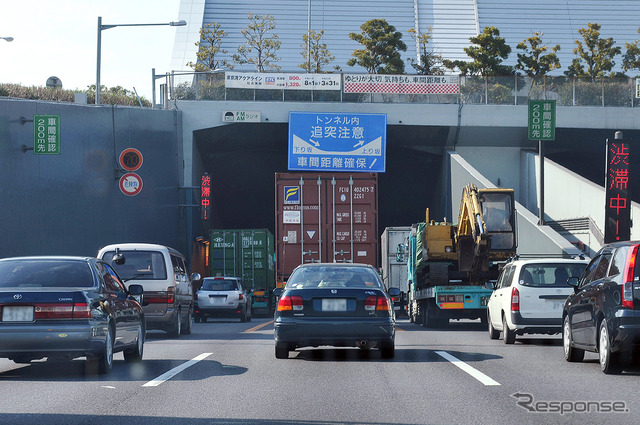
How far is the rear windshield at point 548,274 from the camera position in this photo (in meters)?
17.4

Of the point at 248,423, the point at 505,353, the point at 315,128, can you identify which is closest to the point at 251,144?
the point at 315,128

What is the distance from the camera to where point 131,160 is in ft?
124

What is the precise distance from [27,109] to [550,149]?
2756 cm

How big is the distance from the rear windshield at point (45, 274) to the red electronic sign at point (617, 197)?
19.4 m

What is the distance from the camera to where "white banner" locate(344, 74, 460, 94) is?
4494cm

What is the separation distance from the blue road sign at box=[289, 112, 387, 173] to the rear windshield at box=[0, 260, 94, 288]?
31.5 m

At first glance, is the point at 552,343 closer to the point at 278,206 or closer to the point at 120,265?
the point at 120,265

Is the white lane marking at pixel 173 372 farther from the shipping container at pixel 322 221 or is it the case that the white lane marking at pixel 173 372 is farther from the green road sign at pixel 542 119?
the green road sign at pixel 542 119

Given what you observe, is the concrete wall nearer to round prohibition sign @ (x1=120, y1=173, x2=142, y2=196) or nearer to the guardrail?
round prohibition sign @ (x1=120, y1=173, x2=142, y2=196)

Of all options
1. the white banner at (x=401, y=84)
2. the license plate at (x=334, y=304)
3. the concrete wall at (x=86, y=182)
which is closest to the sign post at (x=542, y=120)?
the white banner at (x=401, y=84)

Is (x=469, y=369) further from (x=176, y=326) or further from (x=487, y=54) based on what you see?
(x=487, y=54)

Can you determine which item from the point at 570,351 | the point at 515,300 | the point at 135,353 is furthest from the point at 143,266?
the point at 570,351

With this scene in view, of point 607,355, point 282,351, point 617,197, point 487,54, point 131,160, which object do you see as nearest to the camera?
point 607,355

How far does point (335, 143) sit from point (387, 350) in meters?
30.2
